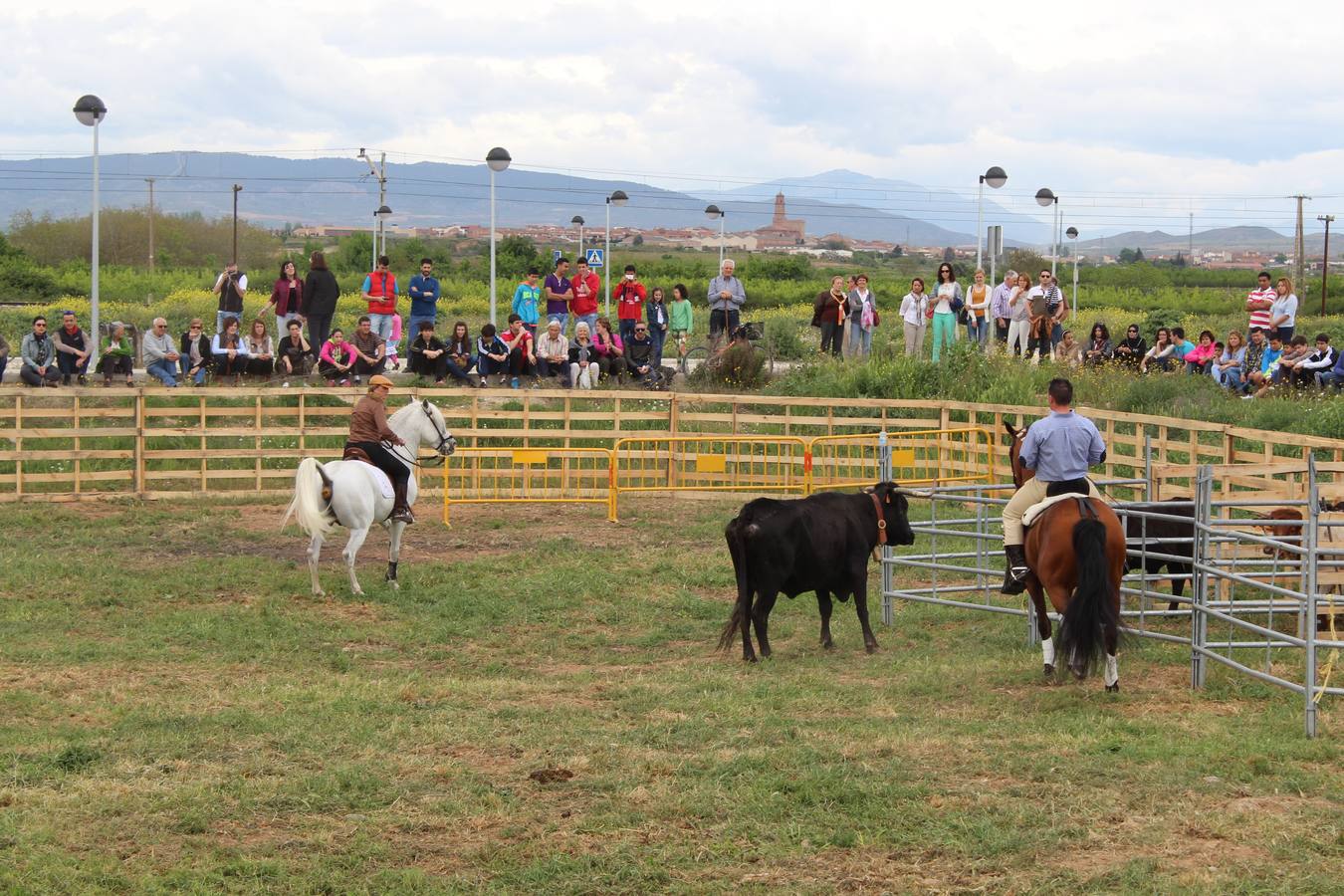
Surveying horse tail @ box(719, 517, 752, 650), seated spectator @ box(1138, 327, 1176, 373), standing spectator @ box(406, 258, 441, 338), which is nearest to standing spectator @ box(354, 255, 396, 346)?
standing spectator @ box(406, 258, 441, 338)

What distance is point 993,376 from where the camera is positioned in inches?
1010

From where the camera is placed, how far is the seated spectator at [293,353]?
84.1ft

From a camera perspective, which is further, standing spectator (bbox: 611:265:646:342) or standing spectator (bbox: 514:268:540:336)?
standing spectator (bbox: 514:268:540:336)

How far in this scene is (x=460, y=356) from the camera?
25.8m

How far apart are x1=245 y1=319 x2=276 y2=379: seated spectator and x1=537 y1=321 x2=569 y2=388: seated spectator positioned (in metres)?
4.34

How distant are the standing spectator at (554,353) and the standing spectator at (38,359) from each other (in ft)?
24.6

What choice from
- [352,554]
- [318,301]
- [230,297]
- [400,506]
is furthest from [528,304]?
[352,554]

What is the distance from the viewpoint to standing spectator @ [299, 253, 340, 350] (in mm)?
25906

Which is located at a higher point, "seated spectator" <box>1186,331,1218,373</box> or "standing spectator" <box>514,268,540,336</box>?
"standing spectator" <box>514,268,540,336</box>

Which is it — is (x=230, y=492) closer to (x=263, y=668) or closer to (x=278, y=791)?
(x=263, y=668)

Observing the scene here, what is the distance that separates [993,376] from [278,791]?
1874 cm

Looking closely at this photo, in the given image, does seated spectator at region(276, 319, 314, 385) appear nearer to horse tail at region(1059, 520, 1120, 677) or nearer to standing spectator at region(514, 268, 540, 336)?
standing spectator at region(514, 268, 540, 336)

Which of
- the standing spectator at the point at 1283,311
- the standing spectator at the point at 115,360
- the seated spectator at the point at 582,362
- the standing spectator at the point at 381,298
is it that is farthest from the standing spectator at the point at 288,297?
the standing spectator at the point at 1283,311

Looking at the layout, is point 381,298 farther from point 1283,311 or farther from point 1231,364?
point 1283,311
